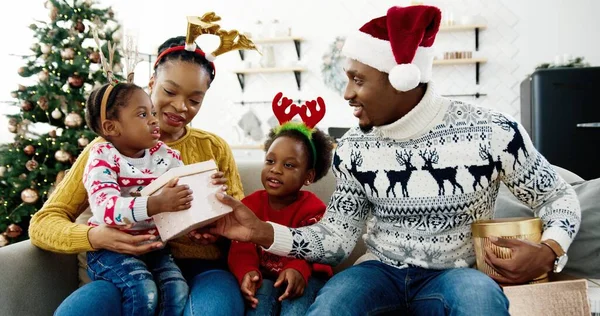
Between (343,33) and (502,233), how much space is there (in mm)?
4558

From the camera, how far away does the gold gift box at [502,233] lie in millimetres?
1318

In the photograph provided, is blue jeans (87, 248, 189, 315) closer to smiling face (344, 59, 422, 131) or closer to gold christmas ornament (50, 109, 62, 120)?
smiling face (344, 59, 422, 131)

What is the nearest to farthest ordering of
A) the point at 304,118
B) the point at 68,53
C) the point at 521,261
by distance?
the point at 521,261
the point at 304,118
the point at 68,53

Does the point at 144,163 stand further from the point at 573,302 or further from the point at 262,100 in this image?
the point at 262,100

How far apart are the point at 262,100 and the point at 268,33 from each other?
2.28 ft

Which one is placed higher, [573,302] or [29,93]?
[29,93]

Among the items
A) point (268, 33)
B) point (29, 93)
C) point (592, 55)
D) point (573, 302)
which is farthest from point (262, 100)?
point (573, 302)

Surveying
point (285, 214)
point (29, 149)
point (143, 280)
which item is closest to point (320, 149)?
point (285, 214)

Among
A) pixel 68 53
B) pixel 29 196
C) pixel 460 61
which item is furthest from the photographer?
pixel 460 61

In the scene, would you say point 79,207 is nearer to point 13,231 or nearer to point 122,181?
point 122,181

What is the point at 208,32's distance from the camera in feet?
5.97

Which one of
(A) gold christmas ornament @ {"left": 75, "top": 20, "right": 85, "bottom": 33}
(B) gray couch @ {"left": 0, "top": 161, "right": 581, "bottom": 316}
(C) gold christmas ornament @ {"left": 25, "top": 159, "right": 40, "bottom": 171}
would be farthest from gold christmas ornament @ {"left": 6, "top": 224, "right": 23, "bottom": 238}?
(B) gray couch @ {"left": 0, "top": 161, "right": 581, "bottom": 316}

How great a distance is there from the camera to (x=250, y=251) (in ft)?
5.41

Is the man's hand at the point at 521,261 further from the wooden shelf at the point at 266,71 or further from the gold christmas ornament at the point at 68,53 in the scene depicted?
the wooden shelf at the point at 266,71
